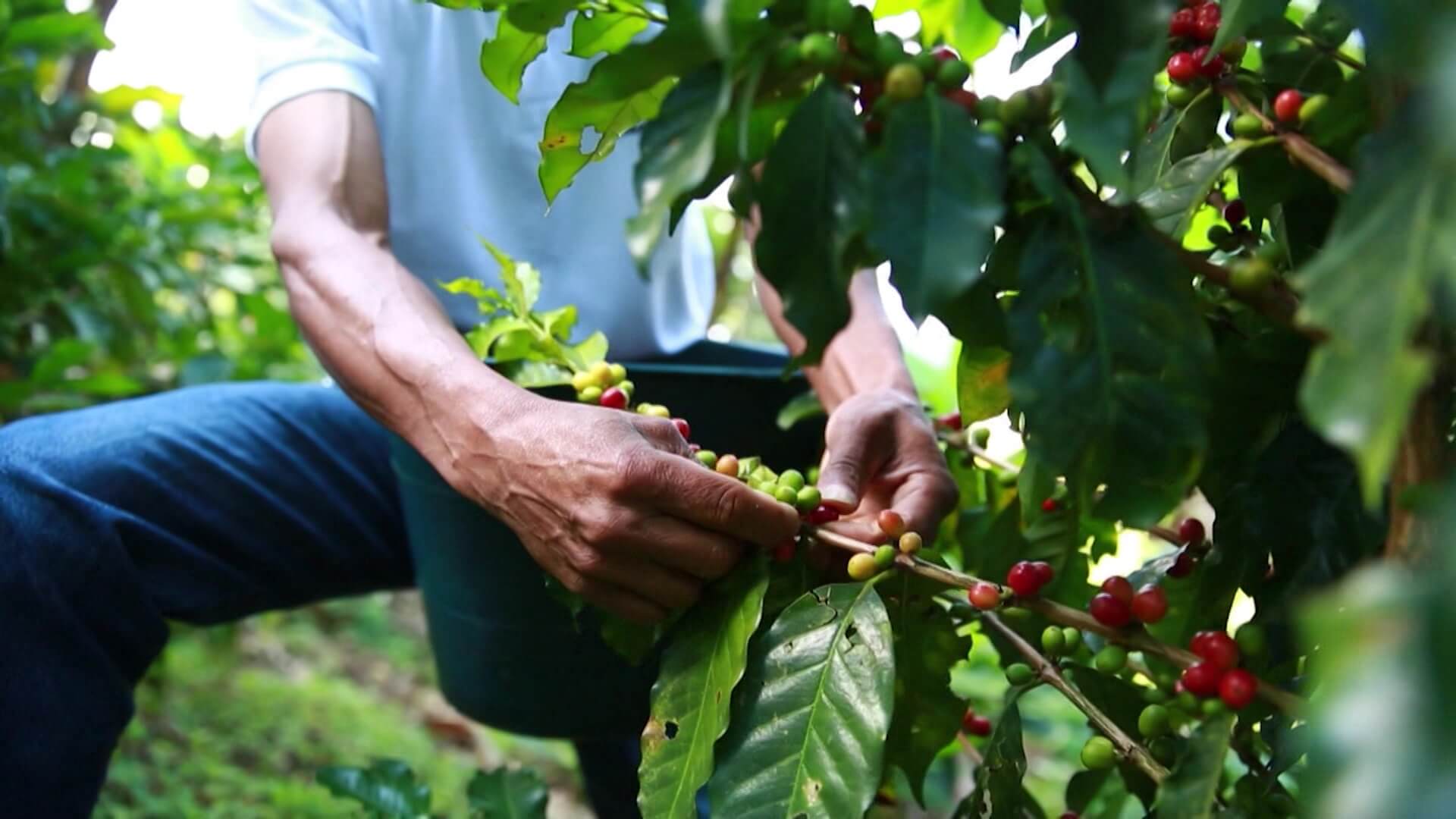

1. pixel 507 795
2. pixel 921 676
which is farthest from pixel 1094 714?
pixel 507 795

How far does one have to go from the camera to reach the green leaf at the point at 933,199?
53 cm

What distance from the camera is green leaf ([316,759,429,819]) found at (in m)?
1.12

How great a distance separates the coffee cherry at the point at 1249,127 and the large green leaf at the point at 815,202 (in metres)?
0.23

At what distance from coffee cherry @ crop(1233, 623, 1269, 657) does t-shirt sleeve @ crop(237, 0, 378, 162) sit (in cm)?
99

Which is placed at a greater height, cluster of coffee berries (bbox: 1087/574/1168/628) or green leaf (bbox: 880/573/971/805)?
cluster of coffee berries (bbox: 1087/574/1168/628)

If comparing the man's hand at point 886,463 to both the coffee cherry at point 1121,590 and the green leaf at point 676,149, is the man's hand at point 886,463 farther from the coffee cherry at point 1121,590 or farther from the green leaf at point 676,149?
the green leaf at point 676,149

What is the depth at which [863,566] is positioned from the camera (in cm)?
78

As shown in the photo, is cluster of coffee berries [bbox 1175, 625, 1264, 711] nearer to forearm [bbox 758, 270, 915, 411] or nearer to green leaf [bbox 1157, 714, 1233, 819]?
green leaf [bbox 1157, 714, 1233, 819]

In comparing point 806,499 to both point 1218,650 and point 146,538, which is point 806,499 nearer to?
point 1218,650

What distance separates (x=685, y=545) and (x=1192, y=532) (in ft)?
1.14

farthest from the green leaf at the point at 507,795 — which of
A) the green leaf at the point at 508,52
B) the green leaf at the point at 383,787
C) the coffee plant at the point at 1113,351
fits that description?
the green leaf at the point at 508,52

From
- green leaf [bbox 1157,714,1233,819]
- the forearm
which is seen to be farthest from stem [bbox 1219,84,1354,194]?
the forearm

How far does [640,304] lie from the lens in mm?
1538

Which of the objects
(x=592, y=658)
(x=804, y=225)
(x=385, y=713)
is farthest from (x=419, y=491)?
(x=385, y=713)
